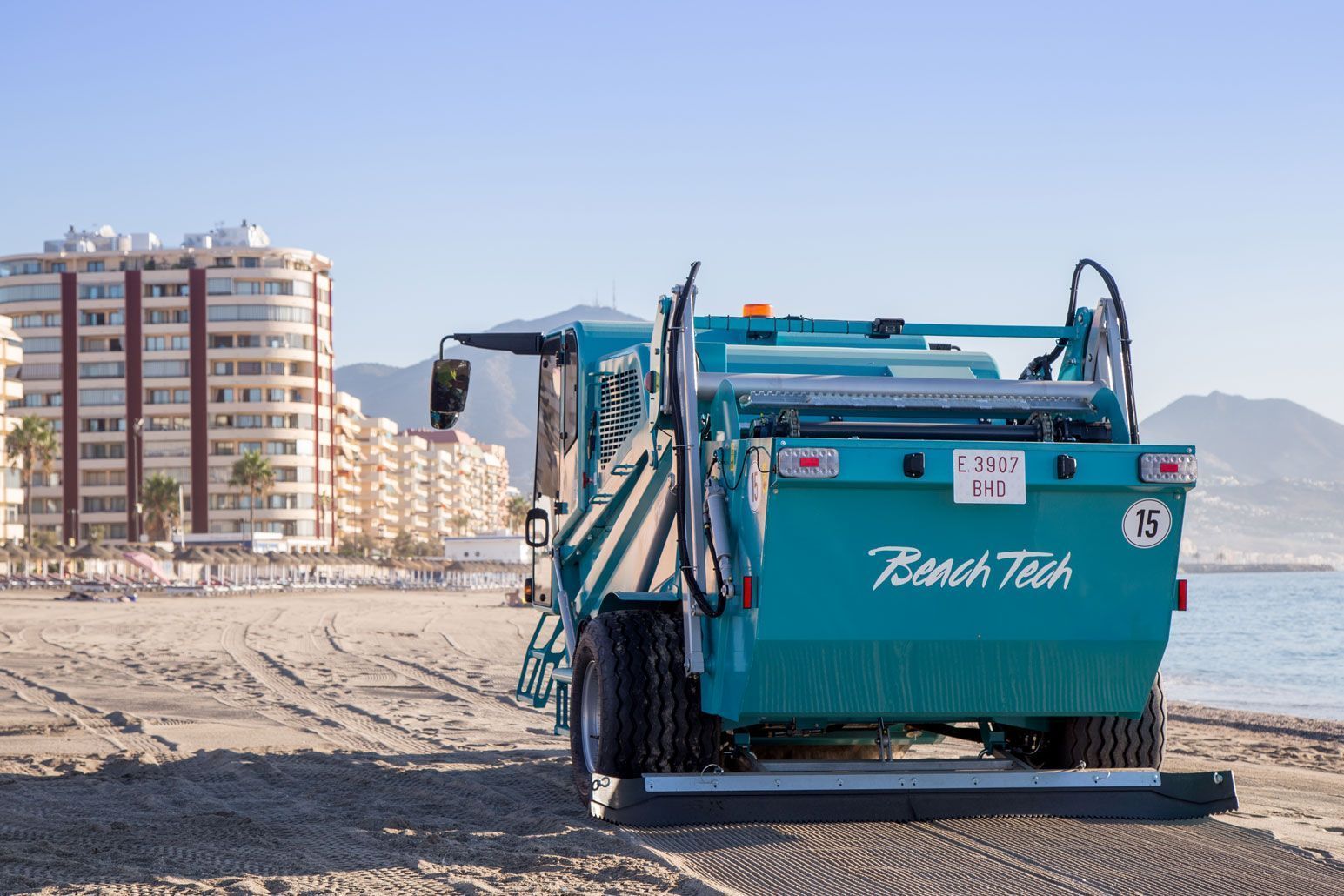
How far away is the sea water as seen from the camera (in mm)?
28000

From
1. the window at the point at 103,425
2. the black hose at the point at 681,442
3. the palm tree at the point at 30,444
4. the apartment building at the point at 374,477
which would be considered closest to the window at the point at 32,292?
the window at the point at 103,425

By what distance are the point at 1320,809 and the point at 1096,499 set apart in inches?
134

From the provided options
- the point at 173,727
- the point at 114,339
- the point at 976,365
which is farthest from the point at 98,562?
the point at 976,365

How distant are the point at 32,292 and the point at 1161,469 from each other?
13573cm

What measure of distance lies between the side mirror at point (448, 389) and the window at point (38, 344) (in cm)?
12980

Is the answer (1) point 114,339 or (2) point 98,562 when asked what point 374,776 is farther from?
(1) point 114,339

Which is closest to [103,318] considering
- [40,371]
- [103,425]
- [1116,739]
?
[40,371]

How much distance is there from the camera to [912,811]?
7945 mm

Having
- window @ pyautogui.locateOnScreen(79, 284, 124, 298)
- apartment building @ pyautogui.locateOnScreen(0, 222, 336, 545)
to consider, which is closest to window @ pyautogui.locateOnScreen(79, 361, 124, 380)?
apartment building @ pyautogui.locateOnScreen(0, 222, 336, 545)

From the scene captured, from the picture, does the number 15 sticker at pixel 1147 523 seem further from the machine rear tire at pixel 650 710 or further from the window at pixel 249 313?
the window at pixel 249 313

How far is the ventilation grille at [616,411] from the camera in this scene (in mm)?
9156

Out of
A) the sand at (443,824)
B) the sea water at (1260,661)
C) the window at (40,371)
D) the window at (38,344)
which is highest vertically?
the window at (38,344)

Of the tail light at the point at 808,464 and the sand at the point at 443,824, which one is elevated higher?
the tail light at the point at 808,464

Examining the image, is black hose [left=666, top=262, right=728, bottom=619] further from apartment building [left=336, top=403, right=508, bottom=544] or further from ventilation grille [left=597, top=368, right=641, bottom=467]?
apartment building [left=336, top=403, right=508, bottom=544]
